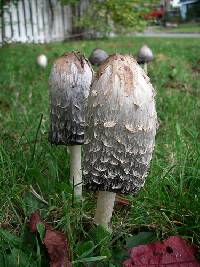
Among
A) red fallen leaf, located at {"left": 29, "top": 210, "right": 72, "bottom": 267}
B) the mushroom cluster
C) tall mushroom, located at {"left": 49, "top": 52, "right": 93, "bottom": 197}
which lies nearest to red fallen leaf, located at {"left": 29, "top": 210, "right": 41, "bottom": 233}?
red fallen leaf, located at {"left": 29, "top": 210, "right": 72, "bottom": 267}

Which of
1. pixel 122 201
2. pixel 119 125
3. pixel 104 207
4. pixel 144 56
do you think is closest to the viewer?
pixel 119 125

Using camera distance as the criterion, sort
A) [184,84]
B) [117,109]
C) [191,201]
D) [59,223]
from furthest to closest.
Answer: [184,84] → [191,201] → [59,223] → [117,109]

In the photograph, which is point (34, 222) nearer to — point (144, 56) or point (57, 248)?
point (57, 248)

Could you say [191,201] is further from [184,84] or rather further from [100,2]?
[100,2]

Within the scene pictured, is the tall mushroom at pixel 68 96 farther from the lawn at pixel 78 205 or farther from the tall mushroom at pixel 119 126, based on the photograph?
the tall mushroom at pixel 119 126

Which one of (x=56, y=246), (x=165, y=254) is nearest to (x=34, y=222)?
(x=56, y=246)

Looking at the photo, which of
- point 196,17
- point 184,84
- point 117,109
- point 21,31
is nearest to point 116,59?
point 117,109
